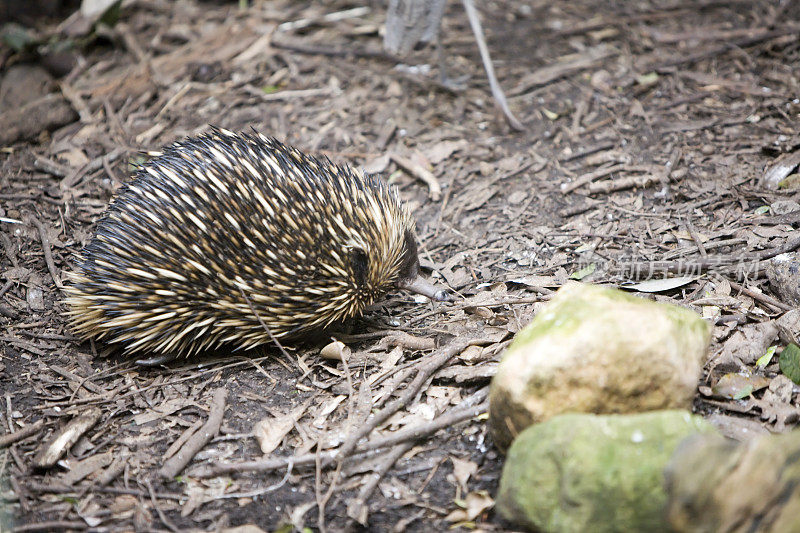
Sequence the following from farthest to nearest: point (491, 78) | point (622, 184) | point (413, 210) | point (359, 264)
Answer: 1. point (491, 78)
2. point (413, 210)
3. point (622, 184)
4. point (359, 264)

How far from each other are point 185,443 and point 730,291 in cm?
302

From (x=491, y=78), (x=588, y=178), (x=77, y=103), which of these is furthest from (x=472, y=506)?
(x=77, y=103)

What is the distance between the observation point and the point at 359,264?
4.11 metres

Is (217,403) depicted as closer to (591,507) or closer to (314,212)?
(314,212)

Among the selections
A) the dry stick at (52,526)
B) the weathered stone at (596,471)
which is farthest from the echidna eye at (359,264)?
the dry stick at (52,526)

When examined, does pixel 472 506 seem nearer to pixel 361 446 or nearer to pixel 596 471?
pixel 361 446

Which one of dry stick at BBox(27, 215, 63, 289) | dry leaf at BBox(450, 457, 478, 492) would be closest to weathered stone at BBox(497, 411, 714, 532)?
dry leaf at BBox(450, 457, 478, 492)

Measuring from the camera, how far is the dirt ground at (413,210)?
3.23 m

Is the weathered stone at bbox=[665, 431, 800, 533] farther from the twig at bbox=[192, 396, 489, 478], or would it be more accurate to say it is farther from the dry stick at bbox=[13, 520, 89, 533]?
the dry stick at bbox=[13, 520, 89, 533]

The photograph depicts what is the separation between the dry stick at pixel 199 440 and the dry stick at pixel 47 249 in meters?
1.65

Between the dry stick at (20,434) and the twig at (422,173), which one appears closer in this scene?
the dry stick at (20,434)

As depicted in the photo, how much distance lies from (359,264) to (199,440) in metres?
1.29

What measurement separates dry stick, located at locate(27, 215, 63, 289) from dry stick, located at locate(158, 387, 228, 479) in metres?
1.65

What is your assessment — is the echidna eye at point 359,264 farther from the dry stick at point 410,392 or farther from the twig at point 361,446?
the twig at point 361,446
